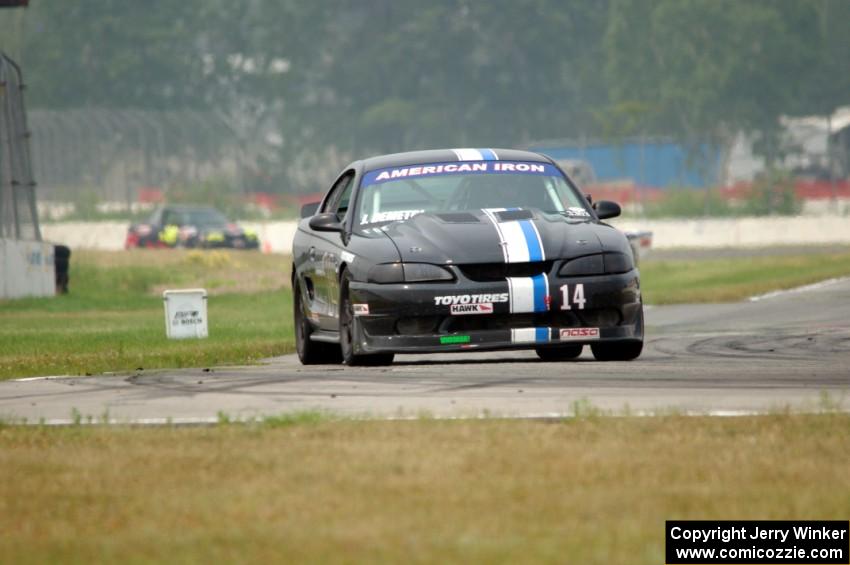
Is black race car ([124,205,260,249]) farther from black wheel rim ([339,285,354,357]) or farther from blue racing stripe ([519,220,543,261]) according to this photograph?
blue racing stripe ([519,220,543,261])

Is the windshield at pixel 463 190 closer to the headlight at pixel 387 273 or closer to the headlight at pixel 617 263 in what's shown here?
the headlight at pixel 617 263

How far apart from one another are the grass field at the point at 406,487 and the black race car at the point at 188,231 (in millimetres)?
39792

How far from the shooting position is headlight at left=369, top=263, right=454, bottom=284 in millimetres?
11094

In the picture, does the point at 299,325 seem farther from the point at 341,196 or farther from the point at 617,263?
the point at 617,263

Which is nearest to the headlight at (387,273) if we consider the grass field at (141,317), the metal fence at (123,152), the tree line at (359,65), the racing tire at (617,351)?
the racing tire at (617,351)

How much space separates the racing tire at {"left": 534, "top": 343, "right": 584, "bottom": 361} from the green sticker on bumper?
4.59 ft

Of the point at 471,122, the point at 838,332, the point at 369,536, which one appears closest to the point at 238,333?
the point at 838,332

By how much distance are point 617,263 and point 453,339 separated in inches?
45.2

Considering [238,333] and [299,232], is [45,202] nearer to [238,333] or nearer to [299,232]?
[238,333]

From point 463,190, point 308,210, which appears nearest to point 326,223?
point 463,190

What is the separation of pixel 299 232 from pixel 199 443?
253 inches

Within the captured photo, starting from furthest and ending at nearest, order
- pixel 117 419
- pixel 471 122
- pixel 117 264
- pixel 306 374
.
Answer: pixel 471 122 < pixel 117 264 < pixel 306 374 < pixel 117 419

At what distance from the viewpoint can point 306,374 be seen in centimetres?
1095

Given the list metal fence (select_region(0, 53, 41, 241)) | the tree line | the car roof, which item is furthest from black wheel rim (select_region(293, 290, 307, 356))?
the tree line
